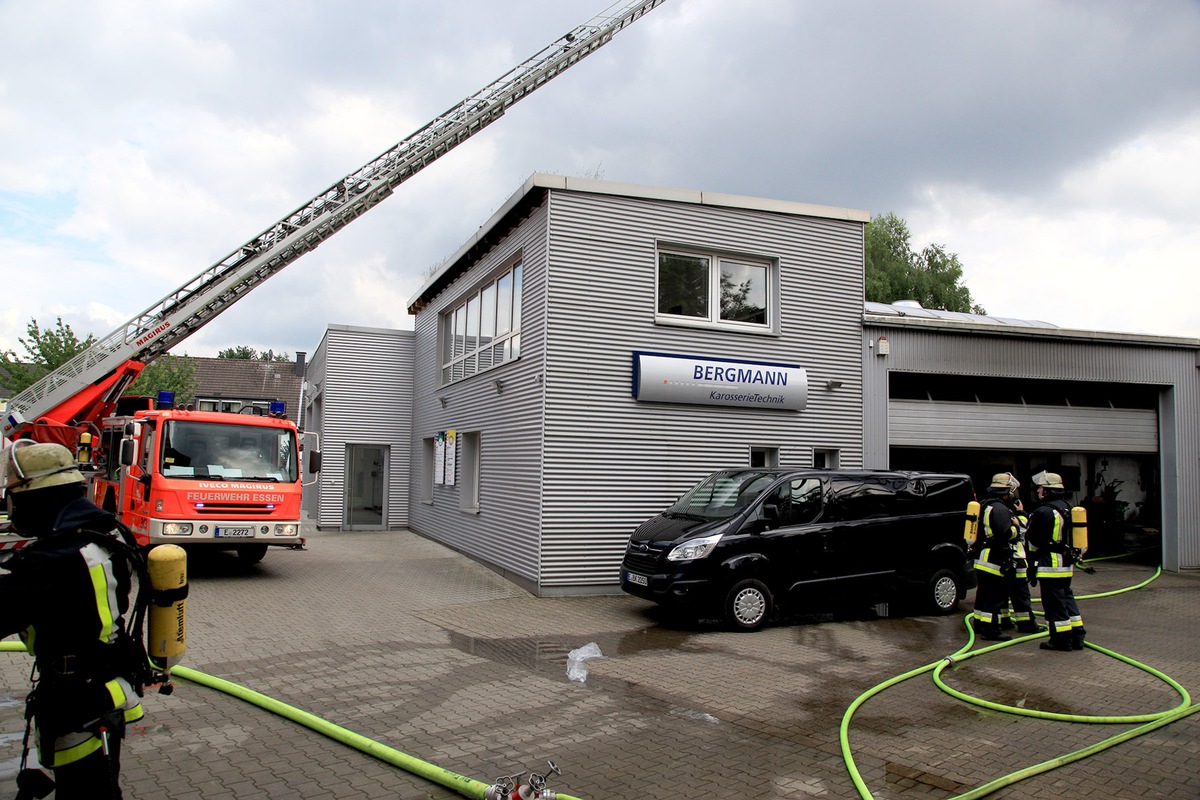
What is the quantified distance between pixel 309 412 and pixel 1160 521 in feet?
75.8

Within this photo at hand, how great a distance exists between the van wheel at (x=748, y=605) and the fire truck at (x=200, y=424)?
6845mm

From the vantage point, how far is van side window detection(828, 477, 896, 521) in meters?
10.1

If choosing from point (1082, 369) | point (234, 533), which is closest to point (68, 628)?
point (234, 533)

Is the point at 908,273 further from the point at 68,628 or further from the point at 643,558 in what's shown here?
the point at 68,628

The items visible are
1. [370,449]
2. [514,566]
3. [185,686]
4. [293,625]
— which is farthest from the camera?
[370,449]

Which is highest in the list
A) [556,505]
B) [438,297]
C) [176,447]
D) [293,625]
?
[438,297]

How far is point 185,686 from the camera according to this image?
21.8 ft

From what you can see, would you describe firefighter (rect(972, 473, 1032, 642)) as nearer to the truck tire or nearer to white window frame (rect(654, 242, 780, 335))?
white window frame (rect(654, 242, 780, 335))

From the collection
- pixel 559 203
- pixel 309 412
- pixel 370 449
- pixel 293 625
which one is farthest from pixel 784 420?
pixel 309 412


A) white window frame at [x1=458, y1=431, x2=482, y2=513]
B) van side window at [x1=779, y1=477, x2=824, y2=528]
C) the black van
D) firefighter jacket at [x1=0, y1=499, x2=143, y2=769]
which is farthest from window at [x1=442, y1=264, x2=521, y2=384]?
firefighter jacket at [x1=0, y1=499, x2=143, y2=769]

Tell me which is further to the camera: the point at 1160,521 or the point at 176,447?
the point at 1160,521

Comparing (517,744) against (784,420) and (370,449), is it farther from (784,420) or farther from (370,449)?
(370,449)

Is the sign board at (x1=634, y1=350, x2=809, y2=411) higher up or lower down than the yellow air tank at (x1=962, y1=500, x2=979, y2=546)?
higher up

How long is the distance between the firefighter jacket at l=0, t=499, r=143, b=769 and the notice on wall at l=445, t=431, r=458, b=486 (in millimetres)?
13048
